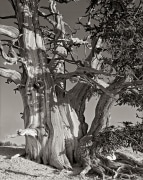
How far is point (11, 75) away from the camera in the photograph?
975 centimetres

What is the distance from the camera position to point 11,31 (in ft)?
32.7

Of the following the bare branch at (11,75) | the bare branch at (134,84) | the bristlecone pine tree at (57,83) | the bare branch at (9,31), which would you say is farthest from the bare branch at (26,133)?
the bare branch at (9,31)

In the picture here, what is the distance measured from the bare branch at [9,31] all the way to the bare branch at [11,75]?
3.69ft

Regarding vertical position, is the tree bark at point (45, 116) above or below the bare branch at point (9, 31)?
below

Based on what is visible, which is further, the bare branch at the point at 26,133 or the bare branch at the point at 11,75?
the bare branch at the point at 11,75

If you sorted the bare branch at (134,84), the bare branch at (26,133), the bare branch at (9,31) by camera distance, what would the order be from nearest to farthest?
1. the bare branch at (134,84)
2. the bare branch at (26,133)
3. the bare branch at (9,31)

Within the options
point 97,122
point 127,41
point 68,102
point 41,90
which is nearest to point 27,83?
point 41,90

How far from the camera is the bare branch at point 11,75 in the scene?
955 cm

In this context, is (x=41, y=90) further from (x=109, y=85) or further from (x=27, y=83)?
(x=109, y=85)

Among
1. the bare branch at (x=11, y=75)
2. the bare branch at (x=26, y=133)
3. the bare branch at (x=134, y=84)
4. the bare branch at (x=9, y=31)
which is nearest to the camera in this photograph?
the bare branch at (x=134, y=84)

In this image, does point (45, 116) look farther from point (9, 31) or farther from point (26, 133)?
point (9, 31)

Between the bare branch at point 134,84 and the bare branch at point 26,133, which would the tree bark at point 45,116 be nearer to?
the bare branch at point 26,133

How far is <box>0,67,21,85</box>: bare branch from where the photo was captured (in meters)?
9.55

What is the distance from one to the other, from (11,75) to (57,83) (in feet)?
4.77
